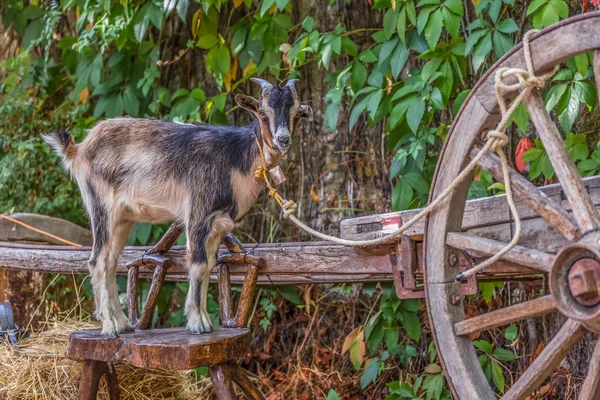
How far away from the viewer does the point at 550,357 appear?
7.04 ft

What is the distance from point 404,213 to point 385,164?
217 centimetres

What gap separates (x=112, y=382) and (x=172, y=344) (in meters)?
0.87

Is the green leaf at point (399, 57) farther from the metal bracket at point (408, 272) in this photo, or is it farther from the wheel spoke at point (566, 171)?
the wheel spoke at point (566, 171)

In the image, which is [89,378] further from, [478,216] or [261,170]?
[478,216]

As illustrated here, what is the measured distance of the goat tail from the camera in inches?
133

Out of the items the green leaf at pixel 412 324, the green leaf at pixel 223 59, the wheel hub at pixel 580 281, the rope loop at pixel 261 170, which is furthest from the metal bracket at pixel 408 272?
the green leaf at pixel 223 59

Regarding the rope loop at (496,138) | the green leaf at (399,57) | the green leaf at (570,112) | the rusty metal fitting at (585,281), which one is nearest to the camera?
the rusty metal fitting at (585,281)

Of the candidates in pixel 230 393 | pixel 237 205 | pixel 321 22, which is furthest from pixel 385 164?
pixel 230 393

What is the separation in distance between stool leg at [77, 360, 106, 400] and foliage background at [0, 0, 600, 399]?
1.61 m

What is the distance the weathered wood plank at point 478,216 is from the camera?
90.1 inches

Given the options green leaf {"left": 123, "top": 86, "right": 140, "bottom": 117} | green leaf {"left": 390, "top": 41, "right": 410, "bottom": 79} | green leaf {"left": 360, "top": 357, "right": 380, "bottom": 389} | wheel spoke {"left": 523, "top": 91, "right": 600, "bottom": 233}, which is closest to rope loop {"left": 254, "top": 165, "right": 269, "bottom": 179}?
wheel spoke {"left": 523, "top": 91, "right": 600, "bottom": 233}

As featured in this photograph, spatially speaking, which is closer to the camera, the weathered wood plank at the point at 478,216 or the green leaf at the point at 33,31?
the weathered wood plank at the point at 478,216

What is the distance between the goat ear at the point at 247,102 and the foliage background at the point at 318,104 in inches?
40.8

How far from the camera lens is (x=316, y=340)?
16.5 ft
